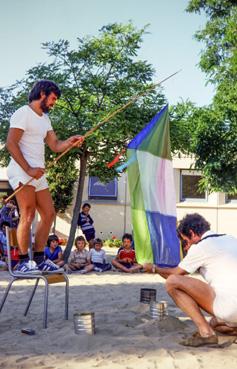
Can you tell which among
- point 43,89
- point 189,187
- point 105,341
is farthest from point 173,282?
point 189,187

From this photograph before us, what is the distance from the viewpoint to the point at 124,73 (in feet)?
37.6

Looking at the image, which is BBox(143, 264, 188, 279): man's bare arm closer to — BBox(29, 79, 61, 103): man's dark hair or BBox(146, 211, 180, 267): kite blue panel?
BBox(146, 211, 180, 267): kite blue panel

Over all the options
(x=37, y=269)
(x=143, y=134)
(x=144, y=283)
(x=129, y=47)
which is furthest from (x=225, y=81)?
(x=37, y=269)

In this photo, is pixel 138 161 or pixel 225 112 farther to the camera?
pixel 225 112

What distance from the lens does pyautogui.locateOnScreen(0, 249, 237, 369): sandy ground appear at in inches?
141

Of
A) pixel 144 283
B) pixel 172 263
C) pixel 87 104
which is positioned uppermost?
pixel 87 104

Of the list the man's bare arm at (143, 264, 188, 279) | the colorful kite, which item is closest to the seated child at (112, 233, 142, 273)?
the colorful kite

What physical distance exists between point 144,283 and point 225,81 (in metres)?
10.8

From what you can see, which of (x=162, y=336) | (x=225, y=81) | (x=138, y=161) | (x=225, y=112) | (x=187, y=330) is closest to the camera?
(x=162, y=336)

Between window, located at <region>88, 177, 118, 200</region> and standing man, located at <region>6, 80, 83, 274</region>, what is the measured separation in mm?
16695

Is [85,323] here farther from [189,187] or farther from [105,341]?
[189,187]

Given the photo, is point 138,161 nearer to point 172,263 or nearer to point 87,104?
point 172,263

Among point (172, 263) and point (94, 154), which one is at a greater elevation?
point (94, 154)

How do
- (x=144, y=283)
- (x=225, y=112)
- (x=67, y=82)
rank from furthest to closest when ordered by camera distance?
(x=225, y=112) → (x=67, y=82) → (x=144, y=283)
